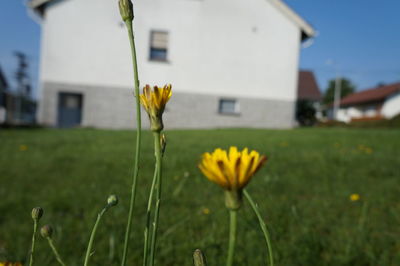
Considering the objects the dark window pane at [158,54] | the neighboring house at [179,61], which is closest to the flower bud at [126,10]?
the neighboring house at [179,61]

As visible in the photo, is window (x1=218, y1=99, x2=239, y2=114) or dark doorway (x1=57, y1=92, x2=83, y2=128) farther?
window (x1=218, y1=99, x2=239, y2=114)

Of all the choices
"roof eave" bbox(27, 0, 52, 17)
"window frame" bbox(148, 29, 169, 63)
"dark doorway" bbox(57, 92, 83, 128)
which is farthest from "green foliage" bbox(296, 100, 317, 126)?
"roof eave" bbox(27, 0, 52, 17)

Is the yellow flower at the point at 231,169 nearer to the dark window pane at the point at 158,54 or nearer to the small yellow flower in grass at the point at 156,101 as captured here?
the small yellow flower in grass at the point at 156,101

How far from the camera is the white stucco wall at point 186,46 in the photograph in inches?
432

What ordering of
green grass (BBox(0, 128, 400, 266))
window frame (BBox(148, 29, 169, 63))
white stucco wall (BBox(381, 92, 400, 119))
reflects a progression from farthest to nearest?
white stucco wall (BBox(381, 92, 400, 119)) → window frame (BBox(148, 29, 169, 63)) → green grass (BBox(0, 128, 400, 266))

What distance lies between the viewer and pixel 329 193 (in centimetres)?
245

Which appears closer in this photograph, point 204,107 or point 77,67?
point 77,67

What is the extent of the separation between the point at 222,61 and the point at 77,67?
4719 mm

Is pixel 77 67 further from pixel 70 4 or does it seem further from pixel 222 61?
pixel 222 61

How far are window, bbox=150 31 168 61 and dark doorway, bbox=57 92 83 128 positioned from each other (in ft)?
9.58

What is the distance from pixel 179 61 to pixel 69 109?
13.3ft

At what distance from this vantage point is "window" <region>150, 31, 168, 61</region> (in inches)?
458

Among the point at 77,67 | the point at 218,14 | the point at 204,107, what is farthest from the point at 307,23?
the point at 77,67

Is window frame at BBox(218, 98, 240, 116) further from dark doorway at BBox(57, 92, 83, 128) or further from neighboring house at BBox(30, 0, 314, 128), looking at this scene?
dark doorway at BBox(57, 92, 83, 128)
